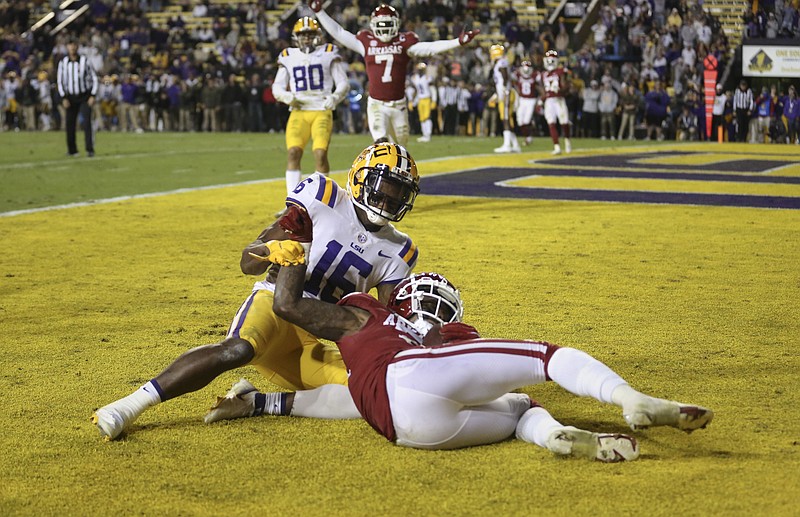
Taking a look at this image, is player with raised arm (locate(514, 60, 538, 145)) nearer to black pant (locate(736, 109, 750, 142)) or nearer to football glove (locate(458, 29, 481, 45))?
black pant (locate(736, 109, 750, 142))

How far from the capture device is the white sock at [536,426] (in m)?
3.94

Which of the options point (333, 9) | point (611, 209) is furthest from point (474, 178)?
point (333, 9)

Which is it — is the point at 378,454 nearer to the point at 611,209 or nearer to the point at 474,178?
the point at 611,209

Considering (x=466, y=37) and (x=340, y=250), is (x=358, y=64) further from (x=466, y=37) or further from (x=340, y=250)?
(x=340, y=250)

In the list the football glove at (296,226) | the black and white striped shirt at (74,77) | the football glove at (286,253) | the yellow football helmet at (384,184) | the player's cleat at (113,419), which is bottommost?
the player's cleat at (113,419)

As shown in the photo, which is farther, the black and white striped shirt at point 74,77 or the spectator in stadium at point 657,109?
the spectator in stadium at point 657,109

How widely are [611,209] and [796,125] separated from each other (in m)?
14.4

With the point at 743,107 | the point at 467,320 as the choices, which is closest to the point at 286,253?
the point at 467,320

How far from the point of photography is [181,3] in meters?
36.7

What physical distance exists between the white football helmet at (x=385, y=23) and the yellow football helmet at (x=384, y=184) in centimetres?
735

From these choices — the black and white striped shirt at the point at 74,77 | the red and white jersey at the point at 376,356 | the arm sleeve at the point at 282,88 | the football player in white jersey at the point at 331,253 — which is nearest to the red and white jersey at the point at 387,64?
the arm sleeve at the point at 282,88

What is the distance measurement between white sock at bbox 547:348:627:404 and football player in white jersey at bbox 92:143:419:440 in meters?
1.09

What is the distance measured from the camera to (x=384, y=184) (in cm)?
457

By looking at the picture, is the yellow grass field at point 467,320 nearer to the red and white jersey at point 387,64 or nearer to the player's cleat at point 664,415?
the player's cleat at point 664,415
